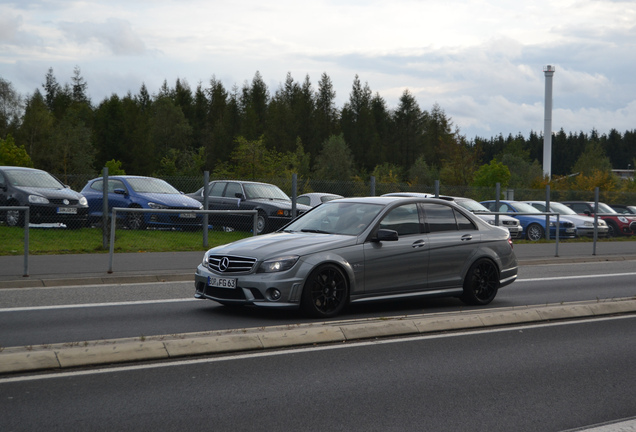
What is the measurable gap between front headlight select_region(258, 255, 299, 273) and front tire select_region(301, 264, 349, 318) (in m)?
0.27

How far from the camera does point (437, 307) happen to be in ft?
34.2

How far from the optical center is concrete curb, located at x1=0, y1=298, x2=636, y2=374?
623 cm

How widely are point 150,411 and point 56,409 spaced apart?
0.61 meters

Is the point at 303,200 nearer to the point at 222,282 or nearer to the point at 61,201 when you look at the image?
the point at 61,201

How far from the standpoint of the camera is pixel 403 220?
1005cm

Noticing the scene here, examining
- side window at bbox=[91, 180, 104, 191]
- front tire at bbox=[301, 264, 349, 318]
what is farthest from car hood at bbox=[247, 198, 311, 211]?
front tire at bbox=[301, 264, 349, 318]

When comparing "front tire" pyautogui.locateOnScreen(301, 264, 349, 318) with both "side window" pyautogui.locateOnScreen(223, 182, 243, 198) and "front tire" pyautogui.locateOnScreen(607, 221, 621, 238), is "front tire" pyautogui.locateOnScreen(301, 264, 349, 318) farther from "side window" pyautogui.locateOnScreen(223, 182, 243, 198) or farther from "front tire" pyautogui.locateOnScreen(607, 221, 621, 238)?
"front tire" pyautogui.locateOnScreen(607, 221, 621, 238)

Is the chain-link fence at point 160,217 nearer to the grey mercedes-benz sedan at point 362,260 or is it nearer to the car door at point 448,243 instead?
the grey mercedes-benz sedan at point 362,260

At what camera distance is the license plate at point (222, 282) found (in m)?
8.96

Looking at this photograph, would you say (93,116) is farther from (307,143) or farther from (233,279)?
(233,279)

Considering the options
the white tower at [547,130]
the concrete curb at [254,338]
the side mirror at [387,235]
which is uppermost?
the white tower at [547,130]

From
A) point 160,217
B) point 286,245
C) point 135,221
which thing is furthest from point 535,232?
point 286,245

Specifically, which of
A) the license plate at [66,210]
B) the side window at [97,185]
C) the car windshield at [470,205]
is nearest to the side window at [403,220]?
the license plate at [66,210]

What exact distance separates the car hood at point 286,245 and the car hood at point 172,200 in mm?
10157
